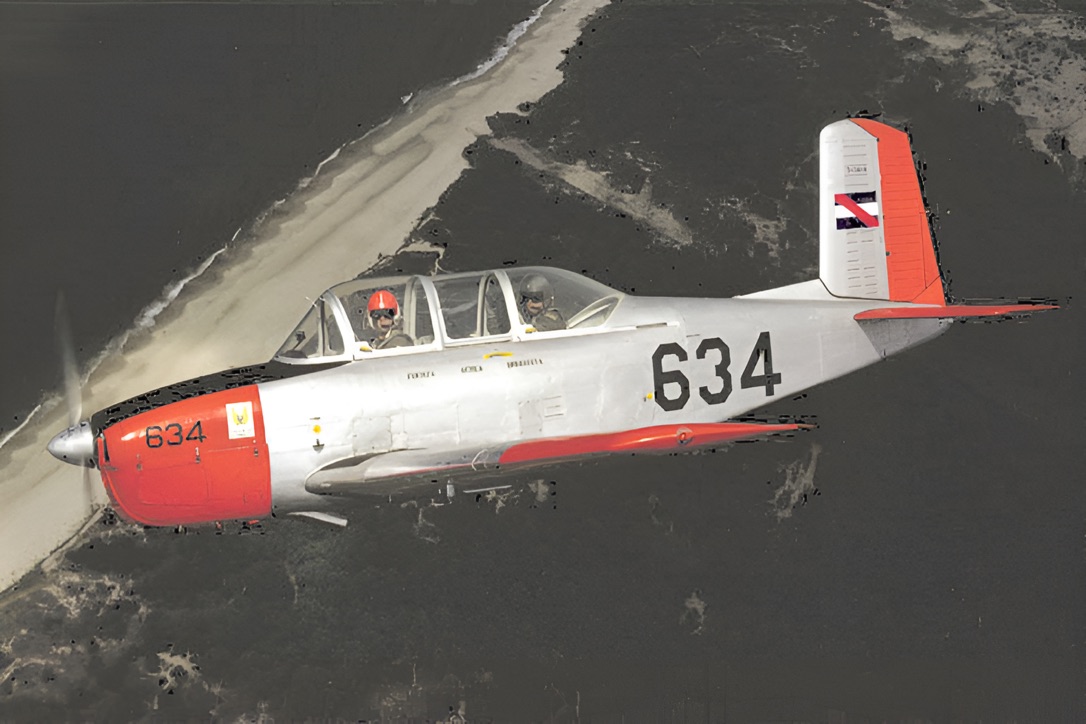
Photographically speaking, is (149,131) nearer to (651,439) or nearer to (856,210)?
(651,439)

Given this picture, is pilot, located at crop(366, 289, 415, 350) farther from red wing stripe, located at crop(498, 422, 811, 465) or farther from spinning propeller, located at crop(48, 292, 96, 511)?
spinning propeller, located at crop(48, 292, 96, 511)

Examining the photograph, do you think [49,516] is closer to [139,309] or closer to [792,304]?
[139,309]

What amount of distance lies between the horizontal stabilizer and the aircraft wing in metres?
1.98

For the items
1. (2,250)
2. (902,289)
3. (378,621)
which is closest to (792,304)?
(902,289)

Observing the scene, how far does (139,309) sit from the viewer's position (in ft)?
56.7

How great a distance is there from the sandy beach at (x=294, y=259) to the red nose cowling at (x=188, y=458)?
3163mm

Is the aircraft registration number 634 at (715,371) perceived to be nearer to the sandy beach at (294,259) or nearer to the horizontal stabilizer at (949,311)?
the horizontal stabilizer at (949,311)

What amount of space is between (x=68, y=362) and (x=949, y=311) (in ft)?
28.6

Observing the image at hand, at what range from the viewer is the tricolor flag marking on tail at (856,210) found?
621 inches

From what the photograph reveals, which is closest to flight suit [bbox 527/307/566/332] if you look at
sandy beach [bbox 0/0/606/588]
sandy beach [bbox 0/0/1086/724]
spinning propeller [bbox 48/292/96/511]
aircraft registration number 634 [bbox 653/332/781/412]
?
aircraft registration number 634 [bbox 653/332/781/412]

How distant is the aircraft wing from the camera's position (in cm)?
1368

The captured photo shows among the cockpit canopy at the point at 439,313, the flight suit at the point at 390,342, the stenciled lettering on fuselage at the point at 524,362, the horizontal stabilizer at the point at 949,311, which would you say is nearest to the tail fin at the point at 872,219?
the horizontal stabilizer at the point at 949,311

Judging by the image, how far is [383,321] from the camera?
1420cm

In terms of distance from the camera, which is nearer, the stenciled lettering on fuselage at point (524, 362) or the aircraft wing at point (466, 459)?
the aircraft wing at point (466, 459)
